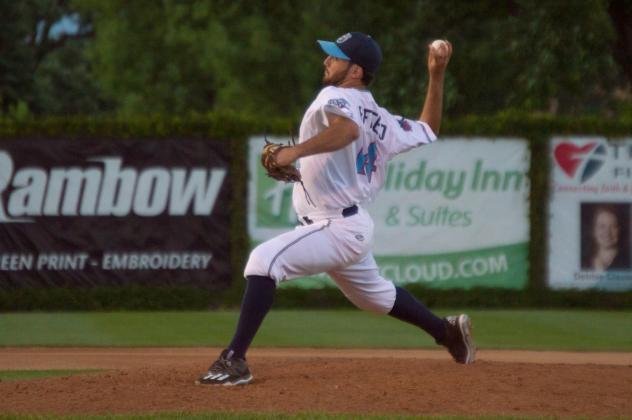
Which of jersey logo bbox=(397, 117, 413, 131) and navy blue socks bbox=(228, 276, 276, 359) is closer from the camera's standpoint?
navy blue socks bbox=(228, 276, 276, 359)

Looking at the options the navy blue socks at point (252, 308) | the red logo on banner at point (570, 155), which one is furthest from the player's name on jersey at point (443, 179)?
the navy blue socks at point (252, 308)

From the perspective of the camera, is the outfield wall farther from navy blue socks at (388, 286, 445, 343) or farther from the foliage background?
navy blue socks at (388, 286, 445, 343)

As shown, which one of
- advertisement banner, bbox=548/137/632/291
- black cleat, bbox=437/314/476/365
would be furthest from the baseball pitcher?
advertisement banner, bbox=548/137/632/291

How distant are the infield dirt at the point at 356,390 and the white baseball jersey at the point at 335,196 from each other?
0.68 meters

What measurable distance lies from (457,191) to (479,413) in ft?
29.6

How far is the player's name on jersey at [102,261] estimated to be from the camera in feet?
50.7

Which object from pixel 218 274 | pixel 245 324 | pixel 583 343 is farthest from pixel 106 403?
pixel 218 274

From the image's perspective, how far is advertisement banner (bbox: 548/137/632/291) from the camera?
15.7m

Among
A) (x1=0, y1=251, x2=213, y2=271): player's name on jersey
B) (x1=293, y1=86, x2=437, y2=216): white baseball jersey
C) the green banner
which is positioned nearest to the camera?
(x1=293, y1=86, x2=437, y2=216): white baseball jersey

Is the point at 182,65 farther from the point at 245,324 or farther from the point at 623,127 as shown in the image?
the point at 245,324

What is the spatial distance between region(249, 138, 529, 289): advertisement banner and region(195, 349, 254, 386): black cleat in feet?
26.7

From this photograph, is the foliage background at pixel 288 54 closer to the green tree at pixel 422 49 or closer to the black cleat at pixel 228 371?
the green tree at pixel 422 49

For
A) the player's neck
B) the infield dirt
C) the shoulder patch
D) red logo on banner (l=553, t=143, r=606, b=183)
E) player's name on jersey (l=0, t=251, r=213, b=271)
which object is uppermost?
the player's neck

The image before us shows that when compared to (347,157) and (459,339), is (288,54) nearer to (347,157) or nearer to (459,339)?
(459,339)
